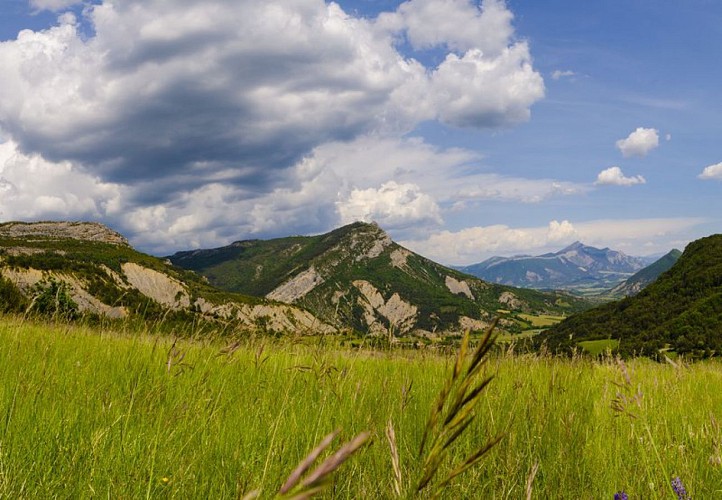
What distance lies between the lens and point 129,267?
158m

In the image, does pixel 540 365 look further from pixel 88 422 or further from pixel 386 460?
pixel 88 422

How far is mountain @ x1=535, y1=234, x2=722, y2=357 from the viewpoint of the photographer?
9425 centimetres

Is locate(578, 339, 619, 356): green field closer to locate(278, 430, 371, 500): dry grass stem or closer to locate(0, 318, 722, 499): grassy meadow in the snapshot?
locate(0, 318, 722, 499): grassy meadow

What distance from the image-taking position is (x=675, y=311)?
122m

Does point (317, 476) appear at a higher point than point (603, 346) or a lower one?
higher

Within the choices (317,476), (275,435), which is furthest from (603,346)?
(317,476)

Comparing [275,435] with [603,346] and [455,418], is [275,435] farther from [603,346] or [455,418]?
[603,346]

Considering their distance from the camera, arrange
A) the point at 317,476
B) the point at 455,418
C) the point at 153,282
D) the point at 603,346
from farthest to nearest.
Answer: the point at 153,282 → the point at 603,346 → the point at 455,418 → the point at 317,476

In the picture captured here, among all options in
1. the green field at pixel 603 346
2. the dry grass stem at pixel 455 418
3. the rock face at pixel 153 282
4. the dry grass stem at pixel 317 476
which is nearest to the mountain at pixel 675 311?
the green field at pixel 603 346

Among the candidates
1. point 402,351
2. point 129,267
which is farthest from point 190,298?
point 402,351

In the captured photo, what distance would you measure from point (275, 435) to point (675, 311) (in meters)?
144

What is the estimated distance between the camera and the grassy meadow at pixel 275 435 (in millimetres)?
2527

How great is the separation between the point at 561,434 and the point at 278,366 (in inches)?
133

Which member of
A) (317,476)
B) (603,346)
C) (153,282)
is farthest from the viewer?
(153,282)
